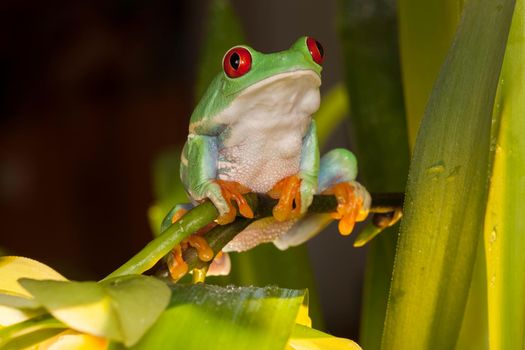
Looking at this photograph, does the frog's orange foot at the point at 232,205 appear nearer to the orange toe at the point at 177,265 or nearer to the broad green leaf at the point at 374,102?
the orange toe at the point at 177,265

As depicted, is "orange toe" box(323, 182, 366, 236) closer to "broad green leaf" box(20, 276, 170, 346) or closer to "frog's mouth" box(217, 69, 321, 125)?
"frog's mouth" box(217, 69, 321, 125)

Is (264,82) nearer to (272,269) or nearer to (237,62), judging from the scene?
(237,62)

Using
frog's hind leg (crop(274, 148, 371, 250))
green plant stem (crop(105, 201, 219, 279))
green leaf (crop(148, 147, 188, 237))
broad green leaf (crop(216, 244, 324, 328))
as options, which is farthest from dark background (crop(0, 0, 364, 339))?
green plant stem (crop(105, 201, 219, 279))

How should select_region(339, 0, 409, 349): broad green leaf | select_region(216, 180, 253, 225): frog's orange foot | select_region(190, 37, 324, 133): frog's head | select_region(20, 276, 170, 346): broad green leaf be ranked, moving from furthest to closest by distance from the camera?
select_region(339, 0, 409, 349): broad green leaf < select_region(190, 37, 324, 133): frog's head < select_region(216, 180, 253, 225): frog's orange foot < select_region(20, 276, 170, 346): broad green leaf

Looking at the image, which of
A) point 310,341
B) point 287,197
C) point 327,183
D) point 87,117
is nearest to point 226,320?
point 310,341

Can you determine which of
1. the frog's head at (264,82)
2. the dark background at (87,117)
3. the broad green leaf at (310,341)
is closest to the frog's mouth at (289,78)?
the frog's head at (264,82)

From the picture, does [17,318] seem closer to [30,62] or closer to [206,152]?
[206,152]

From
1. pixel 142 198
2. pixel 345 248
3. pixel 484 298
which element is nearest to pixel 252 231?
pixel 484 298

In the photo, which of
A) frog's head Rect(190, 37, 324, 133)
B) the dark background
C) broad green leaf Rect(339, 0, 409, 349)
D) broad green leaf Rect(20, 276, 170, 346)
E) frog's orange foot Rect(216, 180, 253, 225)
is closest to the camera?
broad green leaf Rect(20, 276, 170, 346)
